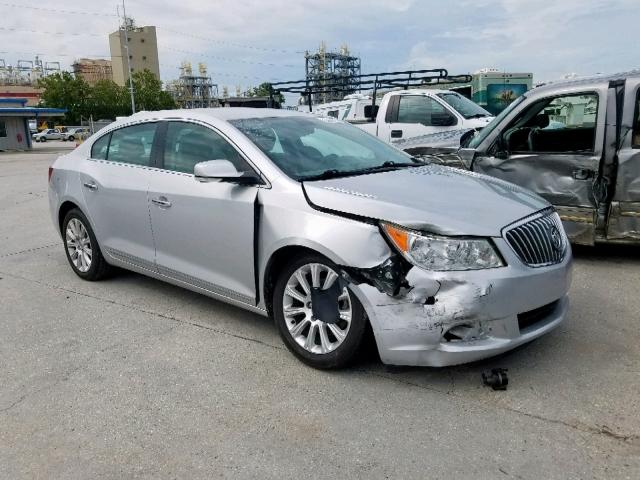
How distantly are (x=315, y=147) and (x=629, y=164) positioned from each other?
123 inches

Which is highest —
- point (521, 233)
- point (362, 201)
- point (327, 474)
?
point (362, 201)

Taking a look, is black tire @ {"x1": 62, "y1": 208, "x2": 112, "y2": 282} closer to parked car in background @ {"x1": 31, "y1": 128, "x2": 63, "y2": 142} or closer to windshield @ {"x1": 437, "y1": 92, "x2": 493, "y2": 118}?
windshield @ {"x1": 437, "y1": 92, "x2": 493, "y2": 118}

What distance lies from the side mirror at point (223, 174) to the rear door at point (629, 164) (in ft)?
11.9

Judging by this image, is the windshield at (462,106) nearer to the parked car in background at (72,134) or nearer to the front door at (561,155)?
the front door at (561,155)

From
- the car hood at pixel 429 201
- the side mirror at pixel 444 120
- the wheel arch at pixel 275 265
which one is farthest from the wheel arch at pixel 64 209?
the side mirror at pixel 444 120

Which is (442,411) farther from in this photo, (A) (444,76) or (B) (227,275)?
(A) (444,76)

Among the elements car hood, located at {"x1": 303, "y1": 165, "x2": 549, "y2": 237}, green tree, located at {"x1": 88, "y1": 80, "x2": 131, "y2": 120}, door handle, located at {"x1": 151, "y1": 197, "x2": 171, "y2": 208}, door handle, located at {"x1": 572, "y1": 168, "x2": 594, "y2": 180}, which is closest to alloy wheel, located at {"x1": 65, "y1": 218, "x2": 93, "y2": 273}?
door handle, located at {"x1": 151, "y1": 197, "x2": 171, "y2": 208}

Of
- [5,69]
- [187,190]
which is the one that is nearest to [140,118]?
[187,190]

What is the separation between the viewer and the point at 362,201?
3.36 meters

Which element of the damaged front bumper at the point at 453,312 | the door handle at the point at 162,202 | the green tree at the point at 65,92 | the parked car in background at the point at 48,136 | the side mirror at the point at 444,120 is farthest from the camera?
the green tree at the point at 65,92

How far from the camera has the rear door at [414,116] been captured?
10.6m

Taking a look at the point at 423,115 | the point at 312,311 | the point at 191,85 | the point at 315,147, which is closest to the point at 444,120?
the point at 423,115

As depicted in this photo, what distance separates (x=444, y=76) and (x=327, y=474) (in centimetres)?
1221

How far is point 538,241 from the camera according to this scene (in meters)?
3.42
